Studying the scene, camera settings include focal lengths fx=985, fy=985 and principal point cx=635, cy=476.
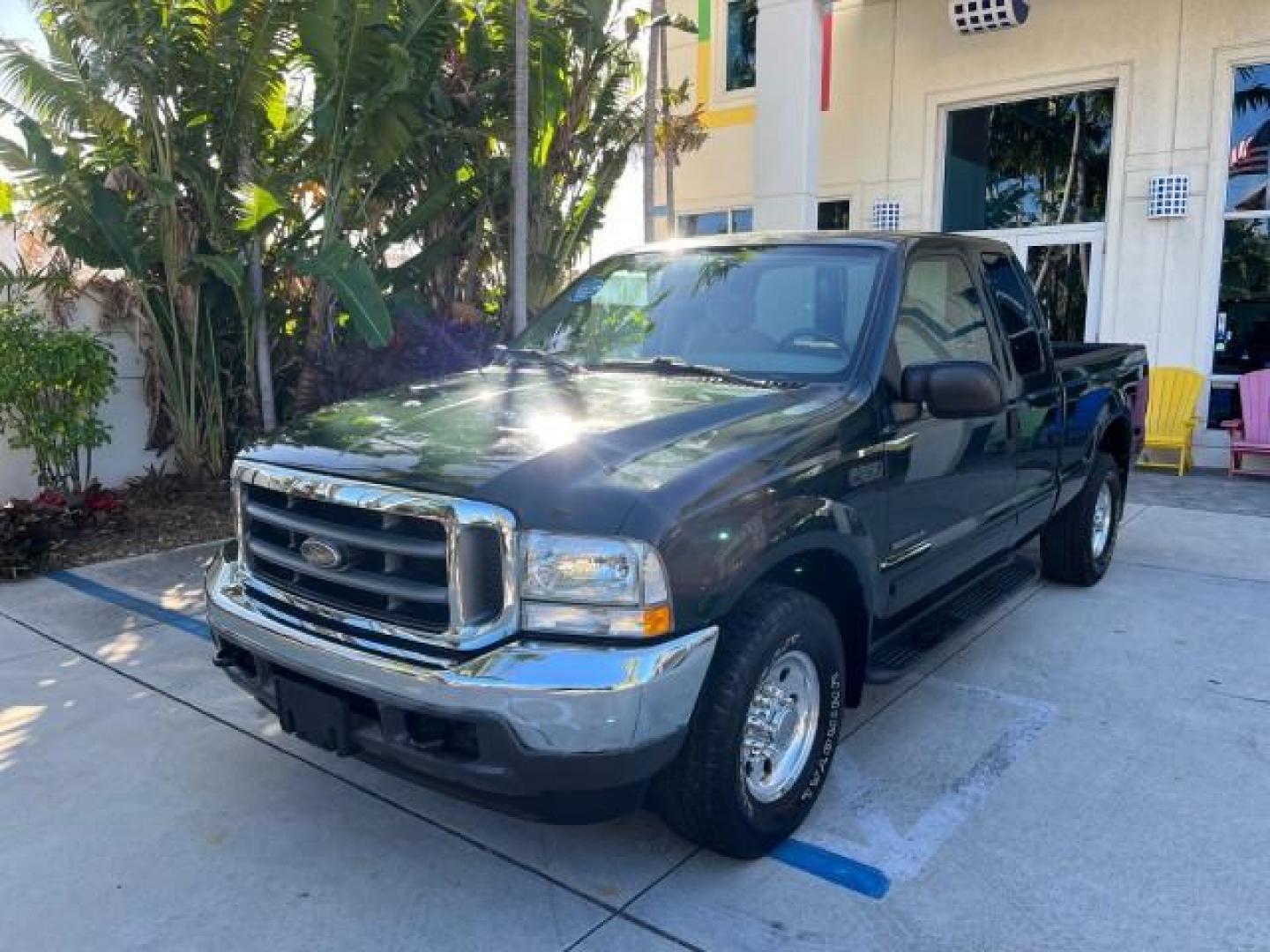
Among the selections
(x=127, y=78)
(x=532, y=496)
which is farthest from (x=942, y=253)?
(x=127, y=78)

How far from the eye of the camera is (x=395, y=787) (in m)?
3.61

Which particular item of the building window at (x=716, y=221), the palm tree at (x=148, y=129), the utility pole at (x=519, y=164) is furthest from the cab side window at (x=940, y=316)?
the building window at (x=716, y=221)

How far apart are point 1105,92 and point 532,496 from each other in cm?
1092

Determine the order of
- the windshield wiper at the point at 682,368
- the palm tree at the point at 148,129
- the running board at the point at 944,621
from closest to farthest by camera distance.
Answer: the windshield wiper at the point at 682,368
the running board at the point at 944,621
the palm tree at the point at 148,129

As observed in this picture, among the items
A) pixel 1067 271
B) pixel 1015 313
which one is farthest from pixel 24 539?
pixel 1067 271

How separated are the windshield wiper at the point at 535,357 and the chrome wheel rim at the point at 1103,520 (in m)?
3.80

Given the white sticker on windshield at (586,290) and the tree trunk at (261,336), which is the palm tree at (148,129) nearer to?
the tree trunk at (261,336)

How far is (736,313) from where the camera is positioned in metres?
4.01

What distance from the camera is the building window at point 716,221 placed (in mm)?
13773

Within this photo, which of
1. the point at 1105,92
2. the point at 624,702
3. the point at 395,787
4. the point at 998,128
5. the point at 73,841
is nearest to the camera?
the point at 624,702

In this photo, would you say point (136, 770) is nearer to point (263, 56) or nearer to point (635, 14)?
point (263, 56)

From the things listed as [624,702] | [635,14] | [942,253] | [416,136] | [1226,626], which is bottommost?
[1226,626]

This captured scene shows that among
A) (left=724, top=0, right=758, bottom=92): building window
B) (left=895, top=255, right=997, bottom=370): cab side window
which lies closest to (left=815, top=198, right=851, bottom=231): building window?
(left=724, top=0, right=758, bottom=92): building window

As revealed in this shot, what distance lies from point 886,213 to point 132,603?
9.82 metres
